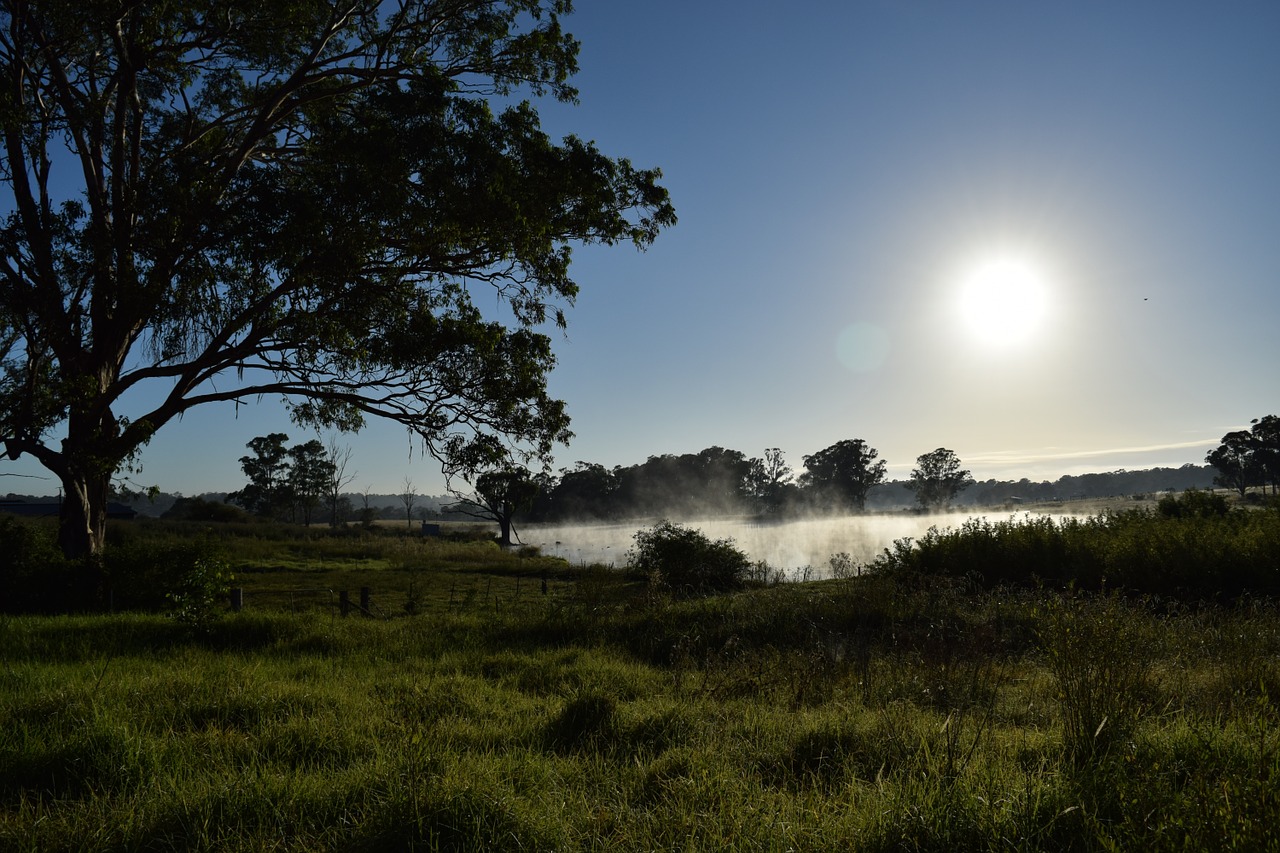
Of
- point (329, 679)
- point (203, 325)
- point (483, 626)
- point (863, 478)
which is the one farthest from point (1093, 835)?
point (863, 478)

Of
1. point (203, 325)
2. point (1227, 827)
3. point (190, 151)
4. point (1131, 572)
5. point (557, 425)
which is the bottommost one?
point (1131, 572)

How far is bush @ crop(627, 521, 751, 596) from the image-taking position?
21531 mm

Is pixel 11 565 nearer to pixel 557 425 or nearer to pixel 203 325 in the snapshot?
pixel 203 325

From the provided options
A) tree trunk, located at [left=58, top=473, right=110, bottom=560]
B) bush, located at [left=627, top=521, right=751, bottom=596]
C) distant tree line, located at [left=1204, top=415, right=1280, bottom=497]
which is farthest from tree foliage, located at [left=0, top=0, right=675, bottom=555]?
distant tree line, located at [left=1204, top=415, right=1280, bottom=497]

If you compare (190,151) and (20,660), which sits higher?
(190,151)

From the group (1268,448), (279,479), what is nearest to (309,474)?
(279,479)

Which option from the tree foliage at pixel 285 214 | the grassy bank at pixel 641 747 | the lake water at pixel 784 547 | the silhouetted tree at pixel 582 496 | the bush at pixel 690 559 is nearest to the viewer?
the grassy bank at pixel 641 747

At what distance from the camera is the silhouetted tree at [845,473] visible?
10062cm

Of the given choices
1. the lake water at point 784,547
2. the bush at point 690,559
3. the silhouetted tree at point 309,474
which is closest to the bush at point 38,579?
the bush at point 690,559

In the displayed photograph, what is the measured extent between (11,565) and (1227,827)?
1753cm

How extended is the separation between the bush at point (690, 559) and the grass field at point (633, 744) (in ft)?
39.8

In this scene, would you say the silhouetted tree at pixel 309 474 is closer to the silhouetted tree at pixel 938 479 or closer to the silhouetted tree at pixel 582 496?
the silhouetted tree at pixel 582 496

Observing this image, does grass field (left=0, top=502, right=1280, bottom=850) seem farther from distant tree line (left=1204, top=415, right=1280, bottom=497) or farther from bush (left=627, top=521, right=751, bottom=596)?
distant tree line (left=1204, top=415, right=1280, bottom=497)

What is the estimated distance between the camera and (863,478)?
101188mm
